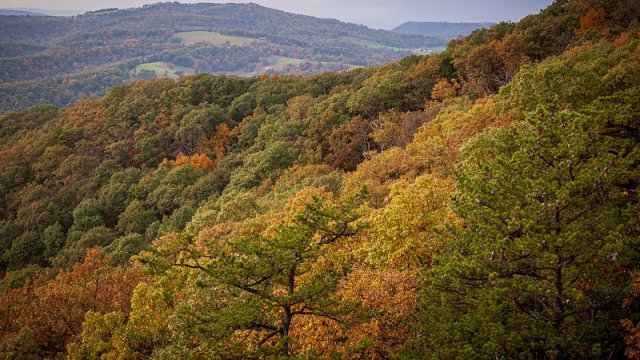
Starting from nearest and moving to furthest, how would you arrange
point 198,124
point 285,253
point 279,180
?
point 285,253 → point 279,180 → point 198,124

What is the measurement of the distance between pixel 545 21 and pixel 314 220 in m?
72.4

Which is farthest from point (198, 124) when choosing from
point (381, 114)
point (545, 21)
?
point (545, 21)

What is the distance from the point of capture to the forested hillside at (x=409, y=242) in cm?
1318

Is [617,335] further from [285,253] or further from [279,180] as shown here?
[279,180]

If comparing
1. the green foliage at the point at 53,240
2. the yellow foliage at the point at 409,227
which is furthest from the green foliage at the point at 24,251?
the yellow foliage at the point at 409,227

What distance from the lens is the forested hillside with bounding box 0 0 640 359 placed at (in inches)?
519

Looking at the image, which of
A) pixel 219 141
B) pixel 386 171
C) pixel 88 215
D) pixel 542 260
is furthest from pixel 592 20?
pixel 88 215

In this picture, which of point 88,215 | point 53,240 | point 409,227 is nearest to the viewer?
point 409,227

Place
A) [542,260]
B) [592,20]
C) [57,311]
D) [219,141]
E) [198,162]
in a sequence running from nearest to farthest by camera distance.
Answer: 1. [542,260]
2. [57,311]
3. [592,20]
4. [198,162]
5. [219,141]

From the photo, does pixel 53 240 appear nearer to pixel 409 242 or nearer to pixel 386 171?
pixel 386 171

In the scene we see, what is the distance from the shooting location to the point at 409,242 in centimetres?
2173

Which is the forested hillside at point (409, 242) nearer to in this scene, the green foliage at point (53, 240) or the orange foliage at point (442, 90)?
the green foliage at point (53, 240)

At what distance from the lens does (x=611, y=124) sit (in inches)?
750

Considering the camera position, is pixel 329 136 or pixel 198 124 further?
pixel 198 124
